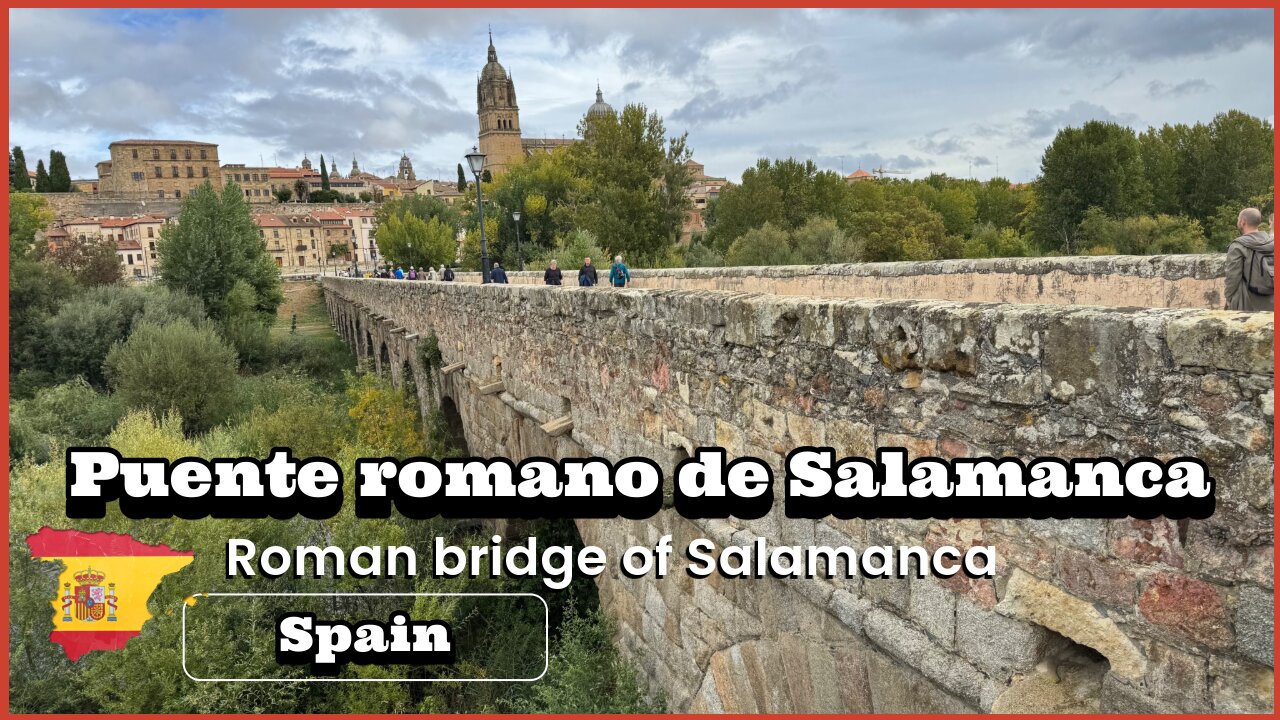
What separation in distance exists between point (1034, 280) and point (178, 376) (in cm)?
1775

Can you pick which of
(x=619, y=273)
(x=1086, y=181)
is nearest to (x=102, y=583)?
(x=619, y=273)

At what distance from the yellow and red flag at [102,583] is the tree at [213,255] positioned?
81.9 ft

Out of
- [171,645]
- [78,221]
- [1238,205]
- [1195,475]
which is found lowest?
[171,645]

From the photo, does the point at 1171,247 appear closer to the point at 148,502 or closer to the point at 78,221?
the point at 148,502

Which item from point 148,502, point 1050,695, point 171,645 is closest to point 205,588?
point 171,645

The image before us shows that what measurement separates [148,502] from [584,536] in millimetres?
3054

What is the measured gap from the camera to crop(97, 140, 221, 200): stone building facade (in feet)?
332

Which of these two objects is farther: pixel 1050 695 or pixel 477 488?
pixel 477 488

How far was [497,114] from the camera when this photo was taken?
11138 centimetres

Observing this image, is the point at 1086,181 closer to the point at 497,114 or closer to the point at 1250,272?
the point at 1250,272

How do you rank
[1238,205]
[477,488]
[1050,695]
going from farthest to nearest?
[1238,205], [477,488], [1050,695]

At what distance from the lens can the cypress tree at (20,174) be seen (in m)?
82.0

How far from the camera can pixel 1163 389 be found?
6.95 ft

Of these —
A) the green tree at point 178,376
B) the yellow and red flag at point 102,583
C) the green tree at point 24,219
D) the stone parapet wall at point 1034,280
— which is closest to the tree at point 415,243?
the green tree at point 24,219
